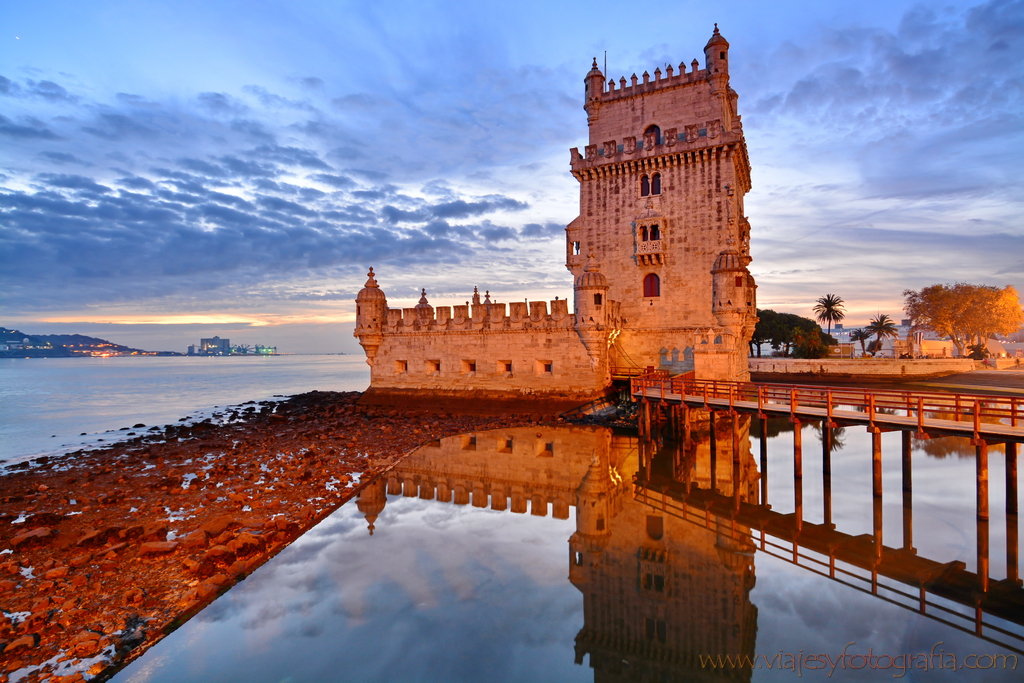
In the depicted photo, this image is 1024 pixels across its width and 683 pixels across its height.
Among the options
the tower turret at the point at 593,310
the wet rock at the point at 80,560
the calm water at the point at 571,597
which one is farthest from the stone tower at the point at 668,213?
the wet rock at the point at 80,560

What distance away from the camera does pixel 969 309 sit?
152 ft

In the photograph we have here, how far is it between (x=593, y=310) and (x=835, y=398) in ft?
38.0

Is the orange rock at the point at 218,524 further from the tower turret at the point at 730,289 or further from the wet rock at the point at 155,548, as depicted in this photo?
the tower turret at the point at 730,289

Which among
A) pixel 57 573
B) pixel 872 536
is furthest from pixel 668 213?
pixel 57 573

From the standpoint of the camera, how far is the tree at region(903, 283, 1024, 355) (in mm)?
45688

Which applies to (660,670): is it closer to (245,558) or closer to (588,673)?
(588,673)

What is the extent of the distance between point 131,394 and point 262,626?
56.4 meters

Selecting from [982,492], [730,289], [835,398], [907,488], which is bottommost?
[907,488]

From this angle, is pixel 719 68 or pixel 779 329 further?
pixel 779 329

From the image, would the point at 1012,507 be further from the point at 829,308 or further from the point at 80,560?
the point at 829,308

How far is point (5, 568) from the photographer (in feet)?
27.8

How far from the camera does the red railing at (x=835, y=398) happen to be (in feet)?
34.8

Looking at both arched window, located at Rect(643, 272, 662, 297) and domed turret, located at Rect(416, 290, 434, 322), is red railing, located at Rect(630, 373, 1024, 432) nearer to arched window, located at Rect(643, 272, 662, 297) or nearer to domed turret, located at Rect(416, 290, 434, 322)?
arched window, located at Rect(643, 272, 662, 297)

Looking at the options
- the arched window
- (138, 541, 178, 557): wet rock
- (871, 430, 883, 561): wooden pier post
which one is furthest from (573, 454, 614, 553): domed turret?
the arched window
